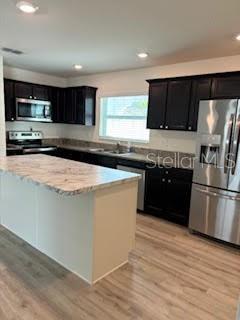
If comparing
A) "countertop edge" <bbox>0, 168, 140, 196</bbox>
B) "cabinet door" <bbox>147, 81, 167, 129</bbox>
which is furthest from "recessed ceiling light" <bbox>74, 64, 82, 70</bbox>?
"countertop edge" <bbox>0, 168, 140, 196</bbox>

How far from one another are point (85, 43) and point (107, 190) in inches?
85.3

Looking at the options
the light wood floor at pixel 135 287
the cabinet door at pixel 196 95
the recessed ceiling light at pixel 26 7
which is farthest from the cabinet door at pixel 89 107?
the light wood floor at pixel 135 287

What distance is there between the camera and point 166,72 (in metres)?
4.33

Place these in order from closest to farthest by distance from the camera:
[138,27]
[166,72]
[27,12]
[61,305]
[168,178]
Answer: [61,305]
[27,12]
[138,27]
[168,178]
[166,72]

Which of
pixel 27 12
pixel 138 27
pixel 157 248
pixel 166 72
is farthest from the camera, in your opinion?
pixel 166 72

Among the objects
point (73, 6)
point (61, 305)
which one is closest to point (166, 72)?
point (73, 6)

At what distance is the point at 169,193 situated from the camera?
3811 mm

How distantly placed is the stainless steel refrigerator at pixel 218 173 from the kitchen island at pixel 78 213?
1223mm

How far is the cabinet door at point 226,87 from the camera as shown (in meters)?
3.23

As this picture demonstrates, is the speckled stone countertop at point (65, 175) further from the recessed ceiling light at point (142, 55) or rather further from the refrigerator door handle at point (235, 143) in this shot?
the recessed ceiling light at point (142, 55)

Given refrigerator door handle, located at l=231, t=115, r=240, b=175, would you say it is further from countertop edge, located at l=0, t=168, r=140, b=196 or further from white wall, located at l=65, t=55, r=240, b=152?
countertop edge, located at l=0, t=168, r=140, b=196

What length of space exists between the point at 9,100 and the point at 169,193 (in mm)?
3612

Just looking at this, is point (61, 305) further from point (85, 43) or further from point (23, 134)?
point (23, 134)

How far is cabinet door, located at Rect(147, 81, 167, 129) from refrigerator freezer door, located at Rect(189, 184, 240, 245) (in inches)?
50.6
